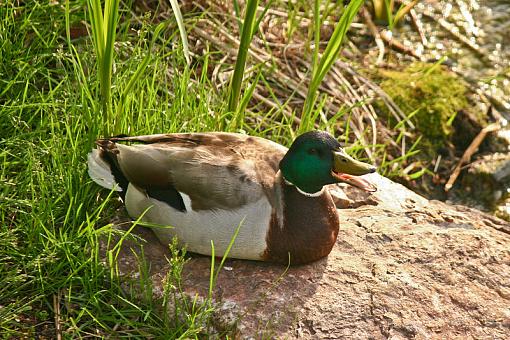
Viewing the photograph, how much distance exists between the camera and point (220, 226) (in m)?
3.83

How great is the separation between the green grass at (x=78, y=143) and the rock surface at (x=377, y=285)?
0.15 meters

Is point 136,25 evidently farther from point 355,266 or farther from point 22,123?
point 355,266

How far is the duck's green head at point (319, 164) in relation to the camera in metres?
3.87

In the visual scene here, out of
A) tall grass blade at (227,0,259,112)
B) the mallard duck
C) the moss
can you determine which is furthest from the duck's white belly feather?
the moss

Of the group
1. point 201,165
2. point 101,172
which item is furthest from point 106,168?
point 201,165

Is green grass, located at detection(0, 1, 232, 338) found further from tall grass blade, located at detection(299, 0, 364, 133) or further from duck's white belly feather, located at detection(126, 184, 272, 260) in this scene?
tall grass blade, located at detection(299, 0, 364, 133)

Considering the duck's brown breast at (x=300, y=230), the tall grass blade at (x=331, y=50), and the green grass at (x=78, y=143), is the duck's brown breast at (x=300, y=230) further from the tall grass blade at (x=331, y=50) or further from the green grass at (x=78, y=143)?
the tall grass blade at (x=331, y=50)

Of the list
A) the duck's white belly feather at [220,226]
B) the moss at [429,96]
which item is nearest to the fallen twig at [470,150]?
the moss at [429,96]

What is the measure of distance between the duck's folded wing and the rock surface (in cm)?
32

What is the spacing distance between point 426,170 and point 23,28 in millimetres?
2615

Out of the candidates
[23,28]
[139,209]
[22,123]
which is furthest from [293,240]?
[23,28]

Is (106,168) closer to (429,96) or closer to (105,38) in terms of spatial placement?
(105,38)

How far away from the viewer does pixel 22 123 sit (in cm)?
448

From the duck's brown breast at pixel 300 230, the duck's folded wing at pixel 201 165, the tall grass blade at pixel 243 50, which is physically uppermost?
the tall grass blade at pixel 243 50
